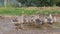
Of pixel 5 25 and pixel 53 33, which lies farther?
pixel 5 25

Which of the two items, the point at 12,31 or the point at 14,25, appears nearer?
the point at 12,31

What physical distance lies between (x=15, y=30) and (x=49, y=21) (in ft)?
0.78

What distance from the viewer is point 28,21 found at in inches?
51.3

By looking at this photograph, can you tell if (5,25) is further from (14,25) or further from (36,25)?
(36,25)

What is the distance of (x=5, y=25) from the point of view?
1.41 meters

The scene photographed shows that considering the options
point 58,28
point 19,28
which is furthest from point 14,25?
point 58,28

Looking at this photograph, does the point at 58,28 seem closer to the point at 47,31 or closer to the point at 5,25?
the point at 47,31

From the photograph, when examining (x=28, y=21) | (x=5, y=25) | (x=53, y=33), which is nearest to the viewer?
(x=53, y=33)

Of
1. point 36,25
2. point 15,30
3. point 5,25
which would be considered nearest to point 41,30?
point 36,25

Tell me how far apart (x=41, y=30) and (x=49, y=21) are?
0.09 meters

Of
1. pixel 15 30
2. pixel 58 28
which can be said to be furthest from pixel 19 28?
pixel 58 28

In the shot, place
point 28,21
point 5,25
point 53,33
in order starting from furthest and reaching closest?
point 5,25 < point 28,21 < point 53,33

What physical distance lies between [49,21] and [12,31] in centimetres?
26

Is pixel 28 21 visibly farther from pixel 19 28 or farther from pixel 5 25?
pixel 5 25
